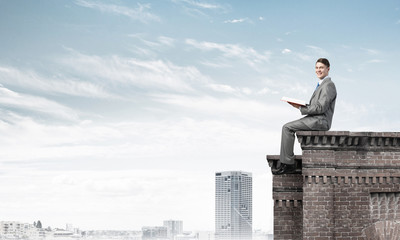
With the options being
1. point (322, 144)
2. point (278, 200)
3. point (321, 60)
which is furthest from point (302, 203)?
point (321, 60)

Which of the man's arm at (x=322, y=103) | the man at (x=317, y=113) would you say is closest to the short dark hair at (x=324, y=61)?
the man at (x=317, y=113)

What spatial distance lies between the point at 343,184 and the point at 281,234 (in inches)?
92.9

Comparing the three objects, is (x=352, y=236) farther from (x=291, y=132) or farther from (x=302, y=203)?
(x=291, y=132)

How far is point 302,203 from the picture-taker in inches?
624

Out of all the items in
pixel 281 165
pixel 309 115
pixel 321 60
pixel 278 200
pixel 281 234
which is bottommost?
pixel 281 234

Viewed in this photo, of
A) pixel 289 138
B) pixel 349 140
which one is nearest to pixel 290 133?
pixel 289 138

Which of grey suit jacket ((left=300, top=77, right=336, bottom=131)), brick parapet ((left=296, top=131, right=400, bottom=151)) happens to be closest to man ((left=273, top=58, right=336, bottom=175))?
grey suit jacket ((left=300, top=77, right=336, bottom=131))

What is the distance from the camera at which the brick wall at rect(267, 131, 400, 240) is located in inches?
594

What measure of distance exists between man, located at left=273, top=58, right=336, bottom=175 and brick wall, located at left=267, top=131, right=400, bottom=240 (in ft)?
0.87

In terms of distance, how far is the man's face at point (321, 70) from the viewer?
50.9 feet

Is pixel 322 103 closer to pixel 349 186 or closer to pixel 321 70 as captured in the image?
pixel 321 70

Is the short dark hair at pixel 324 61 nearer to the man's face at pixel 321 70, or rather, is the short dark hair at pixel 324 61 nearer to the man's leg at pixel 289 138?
the man's face at pixel 321 70

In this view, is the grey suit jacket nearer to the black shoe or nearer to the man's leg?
the man's leg

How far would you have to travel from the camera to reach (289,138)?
15250 millimetres
